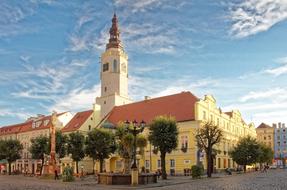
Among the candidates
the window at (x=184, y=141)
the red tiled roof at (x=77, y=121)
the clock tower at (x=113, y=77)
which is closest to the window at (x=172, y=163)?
the window at (x=184, y=141)

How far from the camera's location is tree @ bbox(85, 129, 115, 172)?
5919cm

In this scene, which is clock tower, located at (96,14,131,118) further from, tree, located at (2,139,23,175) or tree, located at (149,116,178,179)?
tree, located at (149,116,178,179)

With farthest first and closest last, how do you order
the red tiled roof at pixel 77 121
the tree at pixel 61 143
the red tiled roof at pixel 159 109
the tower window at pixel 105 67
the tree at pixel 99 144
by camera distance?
the tower window at pixel 105 67 → the red tiled roof at pixel 77 121 → the tree at pixel 61 143 → the red tiled roof at pixel 159 109 → the tree at pixel 99 144

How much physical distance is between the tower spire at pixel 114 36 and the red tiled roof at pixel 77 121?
15.9 m

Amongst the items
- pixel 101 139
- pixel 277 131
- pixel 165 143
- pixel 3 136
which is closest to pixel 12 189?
pixel 165 143

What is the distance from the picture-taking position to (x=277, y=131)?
Result: 520 feet

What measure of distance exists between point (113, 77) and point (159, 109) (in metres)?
17.9

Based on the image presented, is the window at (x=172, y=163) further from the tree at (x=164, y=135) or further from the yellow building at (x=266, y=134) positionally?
the yellow building at (x=266, y=134)

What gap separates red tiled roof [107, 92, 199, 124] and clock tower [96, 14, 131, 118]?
9.92 ft

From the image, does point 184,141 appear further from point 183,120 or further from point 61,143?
point 61,143

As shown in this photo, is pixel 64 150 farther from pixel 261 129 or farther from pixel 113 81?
pixel 261 129

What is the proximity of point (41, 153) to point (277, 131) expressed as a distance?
116166 millimetres

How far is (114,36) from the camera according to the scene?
87188 mm

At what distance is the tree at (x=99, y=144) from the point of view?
59.2 meters
